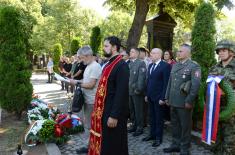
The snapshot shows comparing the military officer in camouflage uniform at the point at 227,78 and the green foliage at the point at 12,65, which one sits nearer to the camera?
the military officer in camouflage uniform at the point at 227,78

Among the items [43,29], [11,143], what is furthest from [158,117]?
[43,29]

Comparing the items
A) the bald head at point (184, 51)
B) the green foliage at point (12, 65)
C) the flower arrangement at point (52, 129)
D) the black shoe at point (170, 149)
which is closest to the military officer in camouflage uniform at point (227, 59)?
the bald head at point (184, 51)

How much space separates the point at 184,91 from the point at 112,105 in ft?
6.93

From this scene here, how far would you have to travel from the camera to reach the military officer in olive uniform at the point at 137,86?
8.17 meters

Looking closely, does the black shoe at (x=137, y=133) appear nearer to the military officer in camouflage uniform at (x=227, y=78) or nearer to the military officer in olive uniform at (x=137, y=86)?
the military officer in olive uniform at (x=137, y=86)

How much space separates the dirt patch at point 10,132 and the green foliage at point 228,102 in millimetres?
4337

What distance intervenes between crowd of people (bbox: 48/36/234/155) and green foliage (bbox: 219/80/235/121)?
531mm

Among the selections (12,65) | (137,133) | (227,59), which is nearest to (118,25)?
(12,65)

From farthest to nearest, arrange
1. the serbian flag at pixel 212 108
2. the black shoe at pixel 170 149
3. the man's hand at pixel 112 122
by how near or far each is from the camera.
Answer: the black shoe at pixel 170 149
the serbian flag at pixel 212 108
the man's hand at pixel 112 122

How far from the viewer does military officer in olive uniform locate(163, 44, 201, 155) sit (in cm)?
627

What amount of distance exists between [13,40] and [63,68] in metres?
6.77

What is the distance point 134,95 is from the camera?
330 inches

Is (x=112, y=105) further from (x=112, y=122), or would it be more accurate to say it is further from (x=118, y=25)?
(x=118, y=25)

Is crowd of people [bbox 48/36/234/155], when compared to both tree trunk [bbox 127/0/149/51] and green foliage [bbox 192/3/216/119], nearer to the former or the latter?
green foliage [bbox 192/3/216/119]
